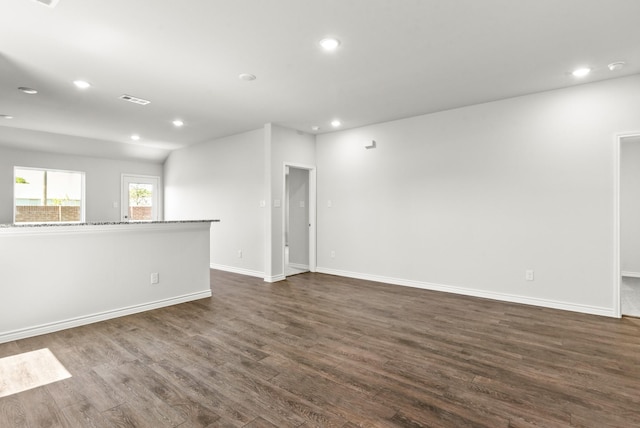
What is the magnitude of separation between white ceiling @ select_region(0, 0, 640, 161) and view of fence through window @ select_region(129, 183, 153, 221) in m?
3.18

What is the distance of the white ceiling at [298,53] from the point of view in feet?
7.92

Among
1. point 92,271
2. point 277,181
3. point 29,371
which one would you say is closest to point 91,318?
point 92,271

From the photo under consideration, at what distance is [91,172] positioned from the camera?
7.36m

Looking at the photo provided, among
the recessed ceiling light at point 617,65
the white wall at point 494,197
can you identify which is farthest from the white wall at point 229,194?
the recessed ceiling light at point 617,65

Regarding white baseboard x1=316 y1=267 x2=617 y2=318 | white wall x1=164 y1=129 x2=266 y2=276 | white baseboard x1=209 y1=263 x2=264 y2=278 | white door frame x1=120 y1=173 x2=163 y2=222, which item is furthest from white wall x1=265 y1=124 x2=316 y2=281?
white door frame x1=120 y1=173 x2=163 y2=222

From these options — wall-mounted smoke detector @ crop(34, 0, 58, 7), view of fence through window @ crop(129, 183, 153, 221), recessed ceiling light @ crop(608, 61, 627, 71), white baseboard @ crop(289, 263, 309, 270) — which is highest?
recessed ceiling light @ crop(608, 61, 627, 71)

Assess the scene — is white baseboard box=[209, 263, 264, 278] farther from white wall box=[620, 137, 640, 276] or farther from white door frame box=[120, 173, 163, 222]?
white wall box=[620, 137, 640, 276]

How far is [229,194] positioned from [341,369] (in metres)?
4.70

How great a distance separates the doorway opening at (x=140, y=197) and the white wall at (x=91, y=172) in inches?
5.3

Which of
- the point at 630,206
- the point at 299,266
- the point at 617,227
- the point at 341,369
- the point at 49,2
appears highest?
the point at 49,2

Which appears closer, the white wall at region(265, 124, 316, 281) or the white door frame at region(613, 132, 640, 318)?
the white door frame at region(613, 132, 640, 318)

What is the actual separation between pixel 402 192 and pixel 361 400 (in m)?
3.72

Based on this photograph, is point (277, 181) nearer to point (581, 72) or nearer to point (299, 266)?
A: point (299, 266)

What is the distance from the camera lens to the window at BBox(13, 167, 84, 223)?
6484mm
